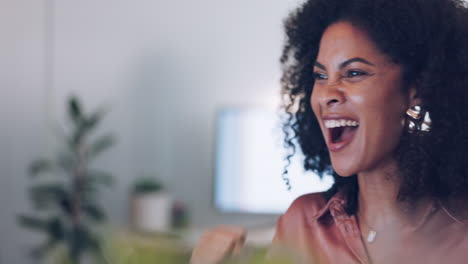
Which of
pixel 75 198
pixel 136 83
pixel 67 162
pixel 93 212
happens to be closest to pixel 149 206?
pixel 93 212

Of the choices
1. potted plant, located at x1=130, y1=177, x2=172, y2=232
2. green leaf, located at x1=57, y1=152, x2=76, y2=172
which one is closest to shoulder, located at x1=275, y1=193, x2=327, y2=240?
potted plant, located at x1=130, y1=177, x2=172, y2=232

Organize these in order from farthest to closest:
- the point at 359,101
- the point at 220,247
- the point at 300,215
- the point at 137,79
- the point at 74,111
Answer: the point at 137,79 < the point at 74,111 < the point at 300,215 < the point at 359,101 < the point at 220,247

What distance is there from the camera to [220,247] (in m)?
0.82

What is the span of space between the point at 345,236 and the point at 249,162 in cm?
266

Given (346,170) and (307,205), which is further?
(307,205)

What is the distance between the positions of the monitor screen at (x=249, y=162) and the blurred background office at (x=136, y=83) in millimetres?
61

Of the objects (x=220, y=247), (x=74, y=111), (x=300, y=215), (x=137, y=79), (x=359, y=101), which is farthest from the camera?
(x=137, y=79)

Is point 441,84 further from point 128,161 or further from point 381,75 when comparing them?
point 128,161

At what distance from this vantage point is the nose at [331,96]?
100 cm

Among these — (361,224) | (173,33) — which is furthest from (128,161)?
(361,224)

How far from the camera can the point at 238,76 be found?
3934 mm

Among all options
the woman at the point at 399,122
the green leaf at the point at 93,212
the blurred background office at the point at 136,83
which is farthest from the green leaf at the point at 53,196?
the woman at the point at 399,122

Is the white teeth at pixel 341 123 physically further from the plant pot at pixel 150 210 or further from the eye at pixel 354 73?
the plant pot at pixel 150 210

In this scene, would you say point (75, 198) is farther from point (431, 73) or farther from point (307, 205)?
point (431, 73)
